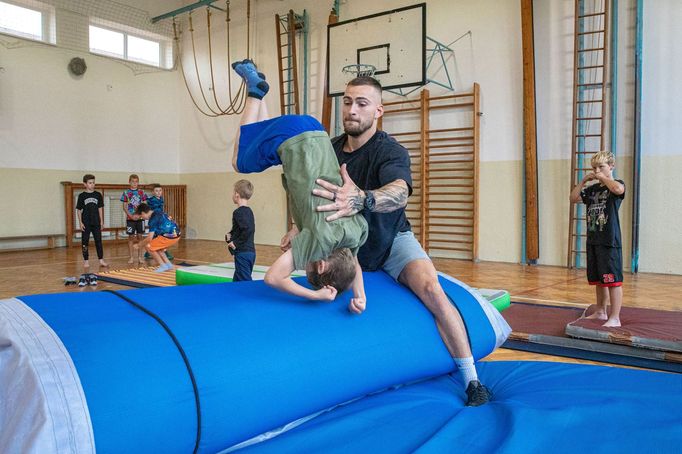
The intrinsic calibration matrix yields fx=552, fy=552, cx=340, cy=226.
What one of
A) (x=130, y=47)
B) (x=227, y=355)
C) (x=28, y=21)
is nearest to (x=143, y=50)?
(x=130, y=47)

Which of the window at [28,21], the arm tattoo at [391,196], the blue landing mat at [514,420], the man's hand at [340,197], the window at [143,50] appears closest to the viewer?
the blue landing mat at [514,420]

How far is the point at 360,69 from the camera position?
293 inches

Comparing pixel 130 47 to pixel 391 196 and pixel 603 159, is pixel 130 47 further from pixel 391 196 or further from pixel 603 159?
pixel 391 196

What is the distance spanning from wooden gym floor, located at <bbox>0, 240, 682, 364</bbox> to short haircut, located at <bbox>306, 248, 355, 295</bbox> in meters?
1.39

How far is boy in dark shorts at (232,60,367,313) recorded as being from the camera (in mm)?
2104

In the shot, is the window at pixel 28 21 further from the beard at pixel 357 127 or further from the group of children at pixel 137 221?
the beard at pixel 357 127

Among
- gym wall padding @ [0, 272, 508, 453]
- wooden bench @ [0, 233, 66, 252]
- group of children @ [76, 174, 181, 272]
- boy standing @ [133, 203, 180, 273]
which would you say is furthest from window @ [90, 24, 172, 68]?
gym wall padding @ [0, 272, 508, 453]

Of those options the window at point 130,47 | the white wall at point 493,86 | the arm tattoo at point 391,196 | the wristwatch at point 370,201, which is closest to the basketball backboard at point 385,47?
the white wall at point 493,86

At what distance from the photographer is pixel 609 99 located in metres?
6.66

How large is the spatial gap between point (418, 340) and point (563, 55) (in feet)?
19.4

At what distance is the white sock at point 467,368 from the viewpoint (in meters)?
2.30

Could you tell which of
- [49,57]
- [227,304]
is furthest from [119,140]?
[227,304]

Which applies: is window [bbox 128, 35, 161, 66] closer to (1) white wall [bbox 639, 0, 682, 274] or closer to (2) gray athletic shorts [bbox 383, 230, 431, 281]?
(1) white wall [bbox 639, 0, 682, 274]

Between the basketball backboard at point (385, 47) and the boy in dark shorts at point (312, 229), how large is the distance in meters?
4.96
